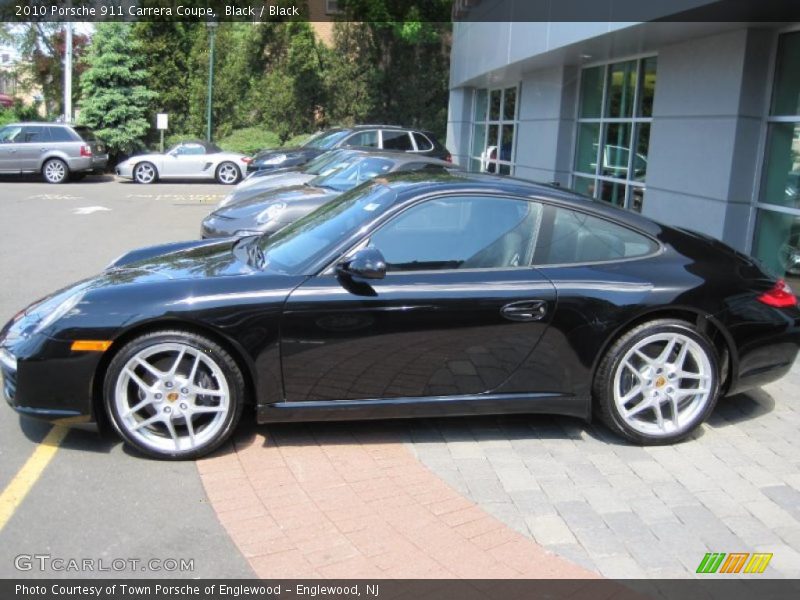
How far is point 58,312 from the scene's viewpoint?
434cm

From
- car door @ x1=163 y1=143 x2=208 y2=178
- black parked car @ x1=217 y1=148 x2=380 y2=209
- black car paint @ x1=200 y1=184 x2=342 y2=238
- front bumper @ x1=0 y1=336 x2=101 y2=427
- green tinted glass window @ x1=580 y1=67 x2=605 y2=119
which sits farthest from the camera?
car door @ x1=163 y1=143 x2=208 y2=178

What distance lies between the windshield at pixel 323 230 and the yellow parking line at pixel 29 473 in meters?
1.53

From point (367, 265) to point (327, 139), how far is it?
14747mm

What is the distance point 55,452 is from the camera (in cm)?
444

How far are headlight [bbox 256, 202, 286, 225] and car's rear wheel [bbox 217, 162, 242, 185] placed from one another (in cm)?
1693

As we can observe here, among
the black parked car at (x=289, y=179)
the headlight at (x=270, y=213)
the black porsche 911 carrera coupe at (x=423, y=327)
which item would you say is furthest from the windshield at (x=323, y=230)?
the black parked car at (x=289, y=179)

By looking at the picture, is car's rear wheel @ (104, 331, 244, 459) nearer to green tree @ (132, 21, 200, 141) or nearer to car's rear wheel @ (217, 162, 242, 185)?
car's rear wheel @ (217, 162, 242, 185)

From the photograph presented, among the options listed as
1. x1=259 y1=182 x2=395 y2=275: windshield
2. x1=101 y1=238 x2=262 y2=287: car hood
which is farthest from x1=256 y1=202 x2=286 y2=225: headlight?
x1=259 y1=182 x2=395 y2=275: windshield

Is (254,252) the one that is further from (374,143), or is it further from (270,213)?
(374,143)

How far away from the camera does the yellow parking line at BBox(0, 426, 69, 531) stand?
3.83 m

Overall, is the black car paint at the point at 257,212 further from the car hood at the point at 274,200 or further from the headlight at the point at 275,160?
the headlight at the point at 275,160

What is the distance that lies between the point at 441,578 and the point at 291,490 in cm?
105

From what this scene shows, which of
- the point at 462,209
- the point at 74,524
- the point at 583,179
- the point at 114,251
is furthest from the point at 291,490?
the point at 583,179

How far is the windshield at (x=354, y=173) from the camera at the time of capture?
1041cm
